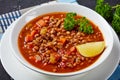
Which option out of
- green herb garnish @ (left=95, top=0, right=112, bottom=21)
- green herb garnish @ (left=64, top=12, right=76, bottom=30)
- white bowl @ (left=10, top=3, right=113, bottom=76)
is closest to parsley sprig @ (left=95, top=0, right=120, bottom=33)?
green herb garnish @ (left=95, top=0, right=112, bottom=21)

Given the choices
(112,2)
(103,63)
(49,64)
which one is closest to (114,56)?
(103,63)

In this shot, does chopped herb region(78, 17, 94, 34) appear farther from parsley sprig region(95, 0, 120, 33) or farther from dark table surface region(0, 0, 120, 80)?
dark table surface region(0, 0, 120, 80)

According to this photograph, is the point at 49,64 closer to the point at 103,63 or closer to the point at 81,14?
the point at 103,63

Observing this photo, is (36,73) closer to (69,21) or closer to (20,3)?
(69,21)

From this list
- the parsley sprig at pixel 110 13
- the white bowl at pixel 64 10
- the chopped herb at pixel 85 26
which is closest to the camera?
the white bowl at pixel 64 10

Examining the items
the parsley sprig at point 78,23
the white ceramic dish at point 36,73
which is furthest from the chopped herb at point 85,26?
the white ceramic dish at point 36,73

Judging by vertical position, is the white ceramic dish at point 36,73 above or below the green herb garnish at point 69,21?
below

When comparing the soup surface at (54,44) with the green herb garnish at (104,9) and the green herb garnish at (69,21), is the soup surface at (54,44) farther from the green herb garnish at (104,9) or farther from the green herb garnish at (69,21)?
the green herb garnish at (104,9)
